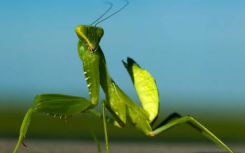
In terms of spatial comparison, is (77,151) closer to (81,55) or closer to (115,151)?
(115,151)

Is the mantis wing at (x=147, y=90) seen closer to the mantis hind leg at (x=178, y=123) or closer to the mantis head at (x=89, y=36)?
the mantis hind leg at (x=178, y=123)

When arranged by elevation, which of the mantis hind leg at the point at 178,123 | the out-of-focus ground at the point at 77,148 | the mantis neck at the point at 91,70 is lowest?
the out-of-focus ground at the point at 77,148

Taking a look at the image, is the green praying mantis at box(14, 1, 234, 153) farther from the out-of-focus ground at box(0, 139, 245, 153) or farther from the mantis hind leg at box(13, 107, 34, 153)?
the out-of-focus ground at box(0, 139, 245, 153)

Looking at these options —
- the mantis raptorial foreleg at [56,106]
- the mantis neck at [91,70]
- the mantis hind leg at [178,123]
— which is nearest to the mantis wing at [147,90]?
the mantis hind leg at [178,123]

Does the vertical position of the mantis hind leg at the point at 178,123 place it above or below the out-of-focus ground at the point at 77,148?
above

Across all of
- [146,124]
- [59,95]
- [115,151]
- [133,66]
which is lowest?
[115,151]

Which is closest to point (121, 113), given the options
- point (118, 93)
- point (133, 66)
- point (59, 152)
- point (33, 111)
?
point (118, 93)

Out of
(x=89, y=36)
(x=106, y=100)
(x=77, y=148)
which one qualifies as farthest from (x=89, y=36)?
(x=77, y=148)

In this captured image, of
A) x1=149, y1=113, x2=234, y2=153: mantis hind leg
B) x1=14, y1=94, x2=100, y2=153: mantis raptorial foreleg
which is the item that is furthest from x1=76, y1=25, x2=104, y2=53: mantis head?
x1=149, y1=113, x2=234, y2=153: mantis hind leg
